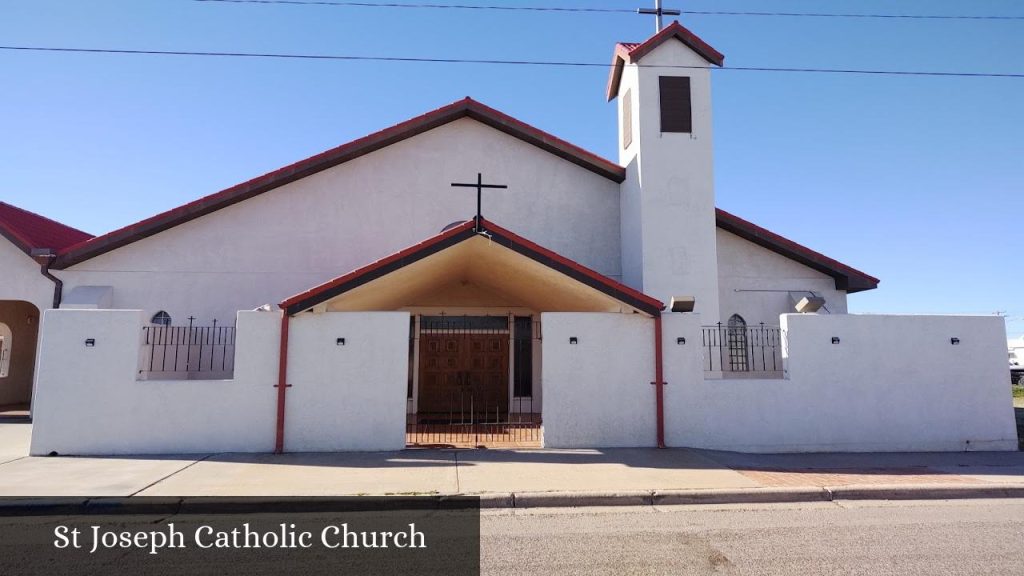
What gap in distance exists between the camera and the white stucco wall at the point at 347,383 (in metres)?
10.4

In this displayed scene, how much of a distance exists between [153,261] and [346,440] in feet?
23.5

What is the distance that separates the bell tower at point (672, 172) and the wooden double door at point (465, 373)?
3.87 m

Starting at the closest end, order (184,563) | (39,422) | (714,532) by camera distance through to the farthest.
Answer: (184,563) → (714,532) → (39,422)

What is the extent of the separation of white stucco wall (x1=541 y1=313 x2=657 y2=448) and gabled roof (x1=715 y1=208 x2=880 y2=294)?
5.74m

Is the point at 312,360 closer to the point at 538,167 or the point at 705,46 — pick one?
the point at 538,167


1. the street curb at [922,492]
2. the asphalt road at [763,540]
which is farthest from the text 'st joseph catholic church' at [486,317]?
the asphalt road at [763,540]

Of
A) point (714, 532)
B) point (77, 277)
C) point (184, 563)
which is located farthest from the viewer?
point (77, 277)

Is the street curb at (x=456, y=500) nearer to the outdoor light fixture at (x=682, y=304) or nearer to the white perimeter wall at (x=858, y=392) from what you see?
the white perimeter wall at (x=858, y=392)

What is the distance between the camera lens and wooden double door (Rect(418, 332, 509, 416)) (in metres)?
15.5

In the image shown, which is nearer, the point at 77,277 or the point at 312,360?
the point at 312,360

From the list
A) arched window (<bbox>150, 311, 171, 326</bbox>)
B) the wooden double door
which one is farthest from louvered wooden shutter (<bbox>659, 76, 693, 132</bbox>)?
arched window (<bbox>150, 311, 171, 326</bbox>)

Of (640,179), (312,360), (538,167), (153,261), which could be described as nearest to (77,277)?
(153,261)

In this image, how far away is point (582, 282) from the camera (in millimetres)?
10727

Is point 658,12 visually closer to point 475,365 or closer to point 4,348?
point 475,365
